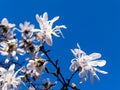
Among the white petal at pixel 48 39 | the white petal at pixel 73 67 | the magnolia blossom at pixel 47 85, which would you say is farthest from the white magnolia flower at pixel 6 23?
the white petal at pixel 73 67

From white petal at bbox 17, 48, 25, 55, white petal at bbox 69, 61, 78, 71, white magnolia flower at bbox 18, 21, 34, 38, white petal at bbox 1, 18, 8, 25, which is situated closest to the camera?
white petal at bbox 69, 61, 78, 71

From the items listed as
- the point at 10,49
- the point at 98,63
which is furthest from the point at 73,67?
the point at 10,49

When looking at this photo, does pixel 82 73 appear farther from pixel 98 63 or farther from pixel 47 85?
pixel 47 85

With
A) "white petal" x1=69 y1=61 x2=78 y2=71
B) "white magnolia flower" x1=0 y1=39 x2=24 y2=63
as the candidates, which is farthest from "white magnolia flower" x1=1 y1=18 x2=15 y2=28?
"white petal" x1=69 y1=61 x2=78 y2=71

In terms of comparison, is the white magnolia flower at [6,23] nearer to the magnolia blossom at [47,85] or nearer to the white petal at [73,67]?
the magnolia blossom at [47,85]

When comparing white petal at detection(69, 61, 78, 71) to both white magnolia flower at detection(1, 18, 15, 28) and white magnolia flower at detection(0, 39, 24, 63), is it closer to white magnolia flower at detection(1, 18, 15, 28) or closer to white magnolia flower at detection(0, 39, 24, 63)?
white magnolia flower at detection(0, 39, 24, 63)

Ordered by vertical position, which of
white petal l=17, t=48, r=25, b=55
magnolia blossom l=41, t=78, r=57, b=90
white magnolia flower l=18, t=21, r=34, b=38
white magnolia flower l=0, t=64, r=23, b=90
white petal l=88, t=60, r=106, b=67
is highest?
white magnolia flower l=18, t=21, r=34, b=38

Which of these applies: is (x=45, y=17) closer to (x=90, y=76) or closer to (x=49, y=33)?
(x=49, y=33)
